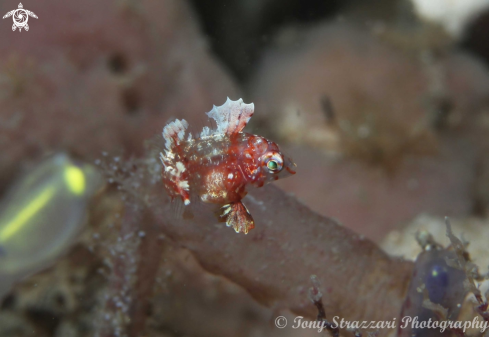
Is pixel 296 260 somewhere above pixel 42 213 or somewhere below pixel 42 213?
below

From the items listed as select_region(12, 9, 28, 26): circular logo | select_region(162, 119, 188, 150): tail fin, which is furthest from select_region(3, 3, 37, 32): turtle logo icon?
select_region(162, 119, 188, 150): tail fin

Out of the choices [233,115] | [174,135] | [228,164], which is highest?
[233,115]

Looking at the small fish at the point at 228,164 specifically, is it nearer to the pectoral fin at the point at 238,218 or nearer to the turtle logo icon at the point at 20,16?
the pectoral fin at the point at 238,218

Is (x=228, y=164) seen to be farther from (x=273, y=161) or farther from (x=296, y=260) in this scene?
(x=296, y=260)

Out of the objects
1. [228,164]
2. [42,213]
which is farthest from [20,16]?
[228,164]

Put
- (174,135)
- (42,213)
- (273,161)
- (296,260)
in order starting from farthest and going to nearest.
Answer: (42,213)
(296,260)
(174,135)
(273,161)

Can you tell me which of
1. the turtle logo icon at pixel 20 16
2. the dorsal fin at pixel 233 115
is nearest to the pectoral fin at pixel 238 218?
the dorsal fin at pixel 233 115

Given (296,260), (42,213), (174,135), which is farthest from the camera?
(42,213)
